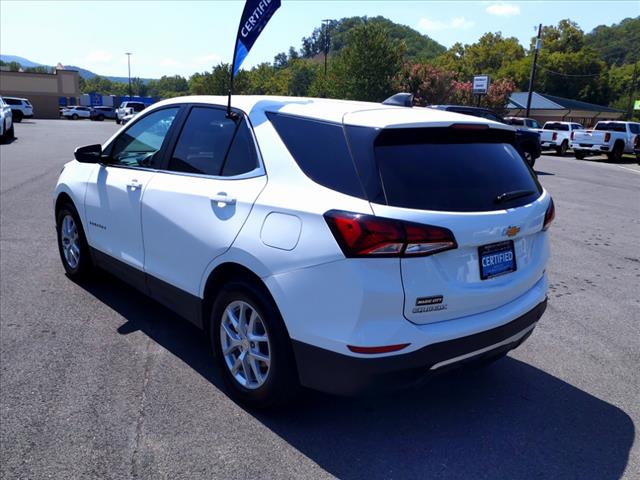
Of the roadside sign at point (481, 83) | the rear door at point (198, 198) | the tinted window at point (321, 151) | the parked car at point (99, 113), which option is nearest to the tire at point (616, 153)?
the roadside sign at point (481, 83)

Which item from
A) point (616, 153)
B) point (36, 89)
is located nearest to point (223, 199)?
point (616, 153)

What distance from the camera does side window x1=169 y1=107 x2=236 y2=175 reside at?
11.7 feet

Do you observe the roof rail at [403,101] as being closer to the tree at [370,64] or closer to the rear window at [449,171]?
the rear window at [449,171]

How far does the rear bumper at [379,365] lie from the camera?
2.65m

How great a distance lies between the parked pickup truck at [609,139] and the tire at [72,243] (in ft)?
90.0

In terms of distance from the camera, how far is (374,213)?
2.59 metres

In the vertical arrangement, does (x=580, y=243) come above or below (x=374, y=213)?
below

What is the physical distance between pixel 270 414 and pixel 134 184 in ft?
6.74

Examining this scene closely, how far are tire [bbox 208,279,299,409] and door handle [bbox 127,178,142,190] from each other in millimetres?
1290

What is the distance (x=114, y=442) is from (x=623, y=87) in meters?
111

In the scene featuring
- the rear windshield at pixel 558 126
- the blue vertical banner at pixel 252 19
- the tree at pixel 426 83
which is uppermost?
the tree at pixel 426 83

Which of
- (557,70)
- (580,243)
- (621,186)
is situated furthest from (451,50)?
(580,243)

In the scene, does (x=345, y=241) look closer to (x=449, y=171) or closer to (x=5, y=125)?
(x=449, y=171)

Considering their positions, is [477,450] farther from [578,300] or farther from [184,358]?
[578,300]
